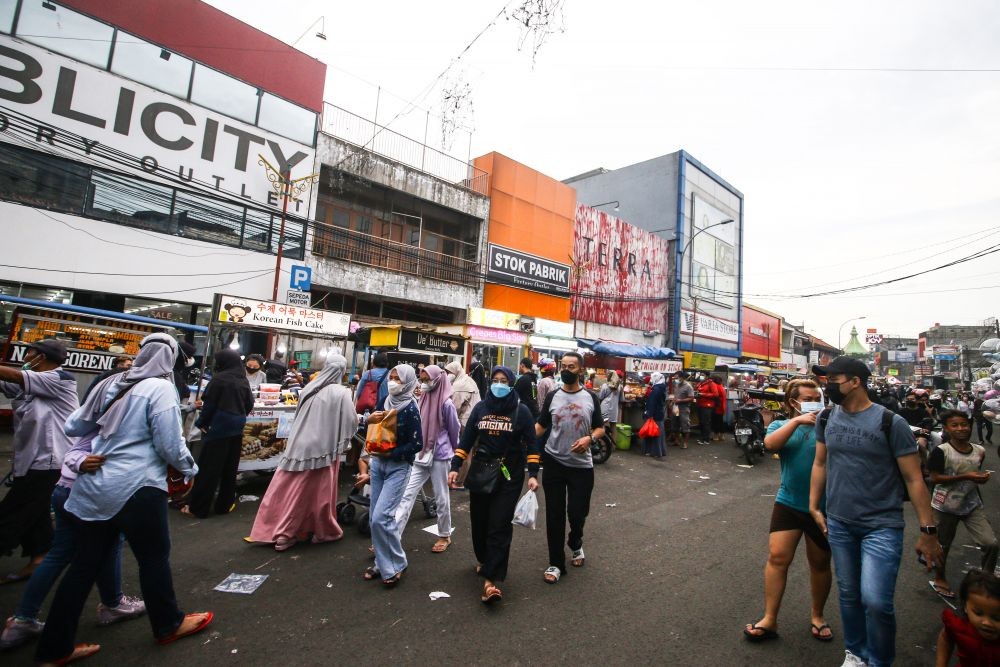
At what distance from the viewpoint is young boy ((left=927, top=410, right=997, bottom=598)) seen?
161 inches

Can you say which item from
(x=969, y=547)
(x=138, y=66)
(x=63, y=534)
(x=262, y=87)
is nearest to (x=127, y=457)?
(x=63, y=534)

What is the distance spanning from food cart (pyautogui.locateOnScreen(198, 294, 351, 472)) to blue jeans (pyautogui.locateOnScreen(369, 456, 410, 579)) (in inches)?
65.9

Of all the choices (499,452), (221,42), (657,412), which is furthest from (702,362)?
(221,42)

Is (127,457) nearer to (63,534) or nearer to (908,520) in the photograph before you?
(63,534)

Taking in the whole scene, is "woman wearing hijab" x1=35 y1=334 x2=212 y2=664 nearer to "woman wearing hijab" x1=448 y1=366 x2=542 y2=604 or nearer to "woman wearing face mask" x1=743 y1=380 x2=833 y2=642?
"woman wearing hijab" x1=448 y1=366 x2=542 y2=604

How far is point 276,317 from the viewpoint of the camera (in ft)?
26.8

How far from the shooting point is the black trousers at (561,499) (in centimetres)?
405

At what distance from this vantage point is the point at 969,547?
17.6 ft

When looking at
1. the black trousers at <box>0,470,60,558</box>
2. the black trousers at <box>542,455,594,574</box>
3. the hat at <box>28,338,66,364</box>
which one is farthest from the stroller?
the hat at <box>28,338,66,364</box>

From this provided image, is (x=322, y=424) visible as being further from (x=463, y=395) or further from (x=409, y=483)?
→ (x=463, y=395)

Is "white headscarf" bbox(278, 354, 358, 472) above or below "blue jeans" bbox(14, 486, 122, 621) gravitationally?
above

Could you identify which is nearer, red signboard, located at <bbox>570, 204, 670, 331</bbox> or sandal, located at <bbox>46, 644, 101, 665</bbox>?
sandal, located at <bbox>46, 644, 101, 665</bbox>

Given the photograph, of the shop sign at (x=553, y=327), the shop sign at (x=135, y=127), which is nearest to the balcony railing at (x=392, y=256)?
the shop sign at (x=135, y=127)

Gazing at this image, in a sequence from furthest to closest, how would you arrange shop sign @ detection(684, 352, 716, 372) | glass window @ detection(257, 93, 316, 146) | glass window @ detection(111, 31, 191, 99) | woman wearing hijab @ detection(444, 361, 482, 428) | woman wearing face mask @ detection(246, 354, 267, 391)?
shop sign @ detection(684, 352, 716, 372) < glass window @ detection(257, 93, 316, 146) < glass window @ detection(111, 31, 191, 99) < woman wearing face mask @ detection(246, 354, 267, 391) < woman wearing hijab @ detection(444, 361, 482, 428)
